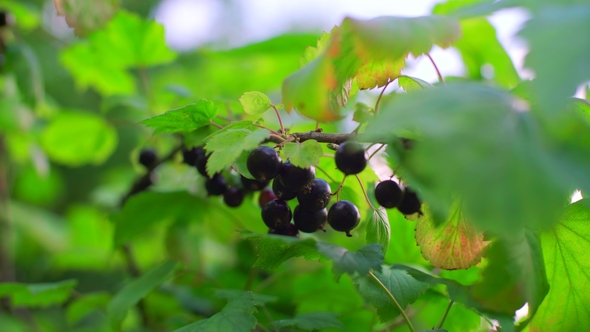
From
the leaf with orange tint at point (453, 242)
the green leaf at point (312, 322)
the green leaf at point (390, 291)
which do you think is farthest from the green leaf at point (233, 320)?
the leaf with orange tint at point (453, 242)

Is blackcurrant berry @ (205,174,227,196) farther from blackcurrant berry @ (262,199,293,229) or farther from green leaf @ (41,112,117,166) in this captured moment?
green leaf @ (41,112,117,166)

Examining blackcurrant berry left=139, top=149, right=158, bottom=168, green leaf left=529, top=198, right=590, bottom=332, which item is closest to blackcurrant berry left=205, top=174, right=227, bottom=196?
blackcurrant berry left=139, top=149, right=158, bottom=168

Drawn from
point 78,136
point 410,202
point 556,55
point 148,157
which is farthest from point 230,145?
point 78,136

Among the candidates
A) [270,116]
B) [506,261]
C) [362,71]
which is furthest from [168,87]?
[506,261]

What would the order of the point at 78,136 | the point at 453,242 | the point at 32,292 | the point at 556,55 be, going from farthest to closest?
the point at 78,136 < the point at 32,292 < the point at 453,242 < the point at 556,55

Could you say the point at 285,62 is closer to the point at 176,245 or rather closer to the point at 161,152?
the point at 161,152

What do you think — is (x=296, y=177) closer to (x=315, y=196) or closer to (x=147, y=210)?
(x=315, y=196)
